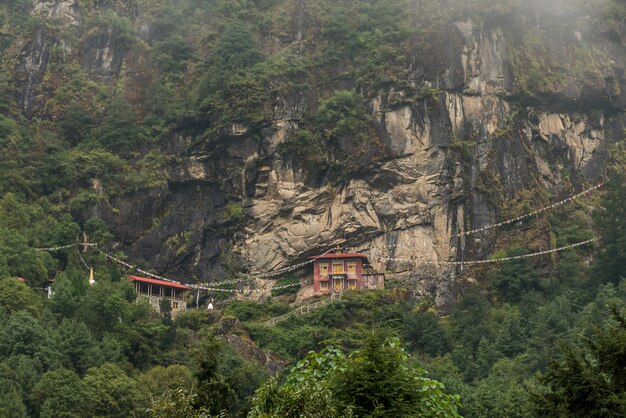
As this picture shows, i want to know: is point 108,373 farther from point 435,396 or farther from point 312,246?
point 435,396

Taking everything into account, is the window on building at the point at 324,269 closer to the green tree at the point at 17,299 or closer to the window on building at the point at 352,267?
the window on building at the point at 352,267

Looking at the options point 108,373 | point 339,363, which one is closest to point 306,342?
point 108,373

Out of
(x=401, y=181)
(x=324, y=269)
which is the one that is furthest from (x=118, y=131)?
(x=401, y=181)

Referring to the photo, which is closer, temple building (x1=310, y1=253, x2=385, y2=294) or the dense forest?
the dense forest

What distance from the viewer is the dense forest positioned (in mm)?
58344

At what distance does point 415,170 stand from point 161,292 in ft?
44.6

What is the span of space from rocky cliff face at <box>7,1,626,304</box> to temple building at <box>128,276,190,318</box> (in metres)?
1.85

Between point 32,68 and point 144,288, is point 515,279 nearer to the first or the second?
point 144,288

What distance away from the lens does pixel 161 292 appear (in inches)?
2542

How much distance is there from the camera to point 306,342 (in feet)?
193

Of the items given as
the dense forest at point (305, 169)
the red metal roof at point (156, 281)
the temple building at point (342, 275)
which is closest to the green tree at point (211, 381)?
the dense forest at point (305, 169)

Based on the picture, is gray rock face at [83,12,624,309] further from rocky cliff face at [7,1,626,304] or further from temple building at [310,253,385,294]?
temple building at [310,253,385,294]

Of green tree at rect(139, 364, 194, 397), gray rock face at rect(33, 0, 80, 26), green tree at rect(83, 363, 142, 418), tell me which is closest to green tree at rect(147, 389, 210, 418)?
green tree at rect(83, 363, 142, 418)

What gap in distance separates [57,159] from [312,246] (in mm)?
13465
